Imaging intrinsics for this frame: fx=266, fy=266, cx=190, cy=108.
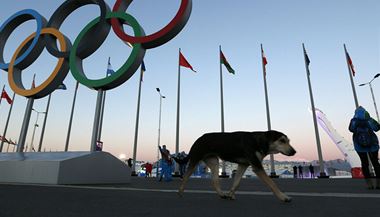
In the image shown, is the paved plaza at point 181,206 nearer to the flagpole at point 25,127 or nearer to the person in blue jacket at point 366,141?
the person in blue jacket at point 366,141

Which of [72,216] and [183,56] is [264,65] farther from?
[72,216]

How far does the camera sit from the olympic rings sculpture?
1158 centimetres

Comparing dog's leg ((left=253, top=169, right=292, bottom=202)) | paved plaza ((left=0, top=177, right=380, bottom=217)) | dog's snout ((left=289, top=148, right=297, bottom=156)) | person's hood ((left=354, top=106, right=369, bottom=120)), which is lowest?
paved plaza ((left=0, top=177, right=380, bottom=217))

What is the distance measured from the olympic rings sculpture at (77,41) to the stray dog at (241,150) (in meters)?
7.56

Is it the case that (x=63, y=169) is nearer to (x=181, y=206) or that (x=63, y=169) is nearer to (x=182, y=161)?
(x=182, y=161)

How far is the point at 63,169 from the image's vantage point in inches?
379

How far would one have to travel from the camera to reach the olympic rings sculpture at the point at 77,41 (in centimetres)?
1158

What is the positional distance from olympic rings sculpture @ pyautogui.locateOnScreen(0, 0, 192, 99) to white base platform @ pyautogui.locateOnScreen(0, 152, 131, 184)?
333 cm

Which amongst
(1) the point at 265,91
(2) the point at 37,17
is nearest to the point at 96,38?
(2) the point at 37,17

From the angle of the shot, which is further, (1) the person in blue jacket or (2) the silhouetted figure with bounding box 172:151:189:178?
(1) the person in blue jacket

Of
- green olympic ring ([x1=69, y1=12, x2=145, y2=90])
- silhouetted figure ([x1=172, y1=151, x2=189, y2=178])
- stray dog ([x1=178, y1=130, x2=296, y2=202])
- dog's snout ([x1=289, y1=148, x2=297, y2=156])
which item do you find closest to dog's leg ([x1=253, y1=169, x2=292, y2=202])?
stray dog ([x1=178, y1=130, x2=296, y2=202])

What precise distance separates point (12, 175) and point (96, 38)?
23.2 ft

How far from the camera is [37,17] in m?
15.2

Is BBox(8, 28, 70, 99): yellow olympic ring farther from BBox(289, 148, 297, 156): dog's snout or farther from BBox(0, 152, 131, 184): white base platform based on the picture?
BBox(289, 148, 297, 156): dog's snout
